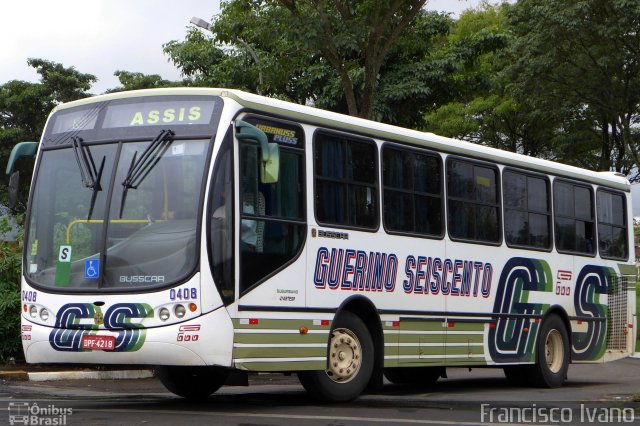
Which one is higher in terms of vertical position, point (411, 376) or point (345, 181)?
point (345, 181)

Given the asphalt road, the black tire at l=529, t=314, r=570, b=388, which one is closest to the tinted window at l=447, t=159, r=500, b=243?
the black tire at l=529, t=314, r=570, b=388

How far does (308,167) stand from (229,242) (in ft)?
5.10

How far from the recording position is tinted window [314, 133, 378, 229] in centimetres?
1148

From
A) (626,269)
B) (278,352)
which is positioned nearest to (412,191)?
(278,352)

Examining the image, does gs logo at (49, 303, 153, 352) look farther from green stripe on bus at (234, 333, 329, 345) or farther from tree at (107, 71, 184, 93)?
tree at (107, 71, 184, 93)

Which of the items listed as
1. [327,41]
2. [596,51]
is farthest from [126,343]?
[596,51]

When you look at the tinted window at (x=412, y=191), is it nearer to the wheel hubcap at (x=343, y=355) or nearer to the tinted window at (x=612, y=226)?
the wheel hubcap at (x=343, y=355)

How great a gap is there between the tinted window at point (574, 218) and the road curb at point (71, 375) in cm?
683

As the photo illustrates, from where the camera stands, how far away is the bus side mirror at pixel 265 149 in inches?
404

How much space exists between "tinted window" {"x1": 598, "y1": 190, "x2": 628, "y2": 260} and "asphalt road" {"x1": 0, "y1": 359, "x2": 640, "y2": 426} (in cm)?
220

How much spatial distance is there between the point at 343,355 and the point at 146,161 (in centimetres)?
305

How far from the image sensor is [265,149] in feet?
34.0

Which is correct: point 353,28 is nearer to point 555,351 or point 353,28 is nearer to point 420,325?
point 555,351

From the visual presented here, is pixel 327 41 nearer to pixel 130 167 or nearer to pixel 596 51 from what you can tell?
pixel 130 167
